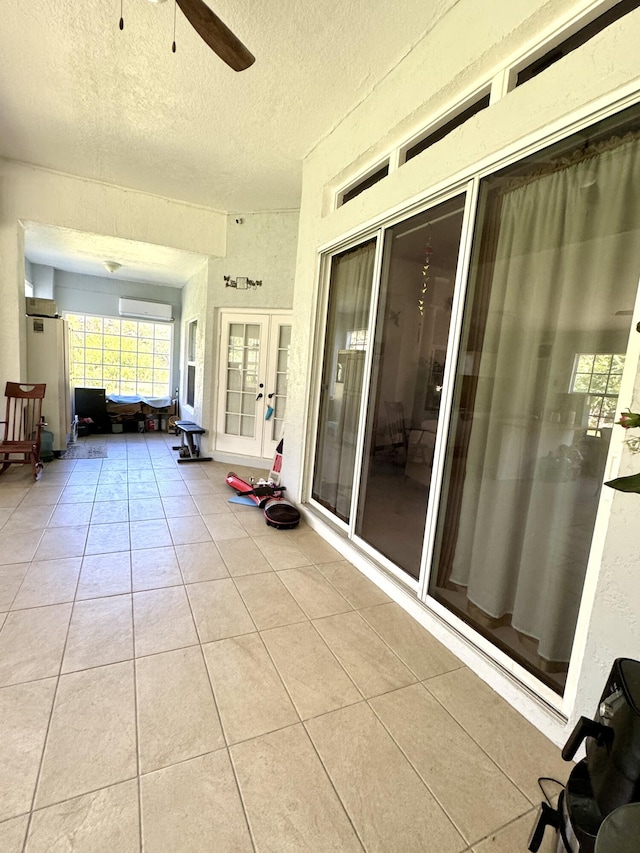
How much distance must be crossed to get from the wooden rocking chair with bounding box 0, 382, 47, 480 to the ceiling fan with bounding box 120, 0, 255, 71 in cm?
377

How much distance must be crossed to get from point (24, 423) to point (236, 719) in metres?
4.35

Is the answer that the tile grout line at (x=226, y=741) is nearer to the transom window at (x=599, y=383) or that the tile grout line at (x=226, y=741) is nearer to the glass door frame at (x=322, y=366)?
the glass door frame at (x=322, y=366)

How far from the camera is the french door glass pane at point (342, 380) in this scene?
3031mm

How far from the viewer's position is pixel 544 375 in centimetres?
168

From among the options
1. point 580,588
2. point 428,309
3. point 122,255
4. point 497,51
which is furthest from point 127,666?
point 122,255

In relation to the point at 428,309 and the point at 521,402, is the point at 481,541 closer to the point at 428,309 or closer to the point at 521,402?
the point at 521,402

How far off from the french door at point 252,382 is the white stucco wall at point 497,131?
6.36 feet

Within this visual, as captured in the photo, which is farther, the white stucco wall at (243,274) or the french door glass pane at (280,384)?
the french door glass pane at (280,384)

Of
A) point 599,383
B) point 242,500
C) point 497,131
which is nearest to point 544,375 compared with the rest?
point 599,383

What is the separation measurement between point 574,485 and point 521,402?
1.33ft

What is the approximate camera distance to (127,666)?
178 centimetres

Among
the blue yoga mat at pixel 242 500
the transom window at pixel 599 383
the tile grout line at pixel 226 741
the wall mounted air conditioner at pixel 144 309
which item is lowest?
the tile grout line at pixel 226 741

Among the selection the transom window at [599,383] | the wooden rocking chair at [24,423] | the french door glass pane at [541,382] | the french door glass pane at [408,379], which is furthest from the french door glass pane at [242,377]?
the transom window at [599,383]

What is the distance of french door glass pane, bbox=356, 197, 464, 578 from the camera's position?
230 centimetres
